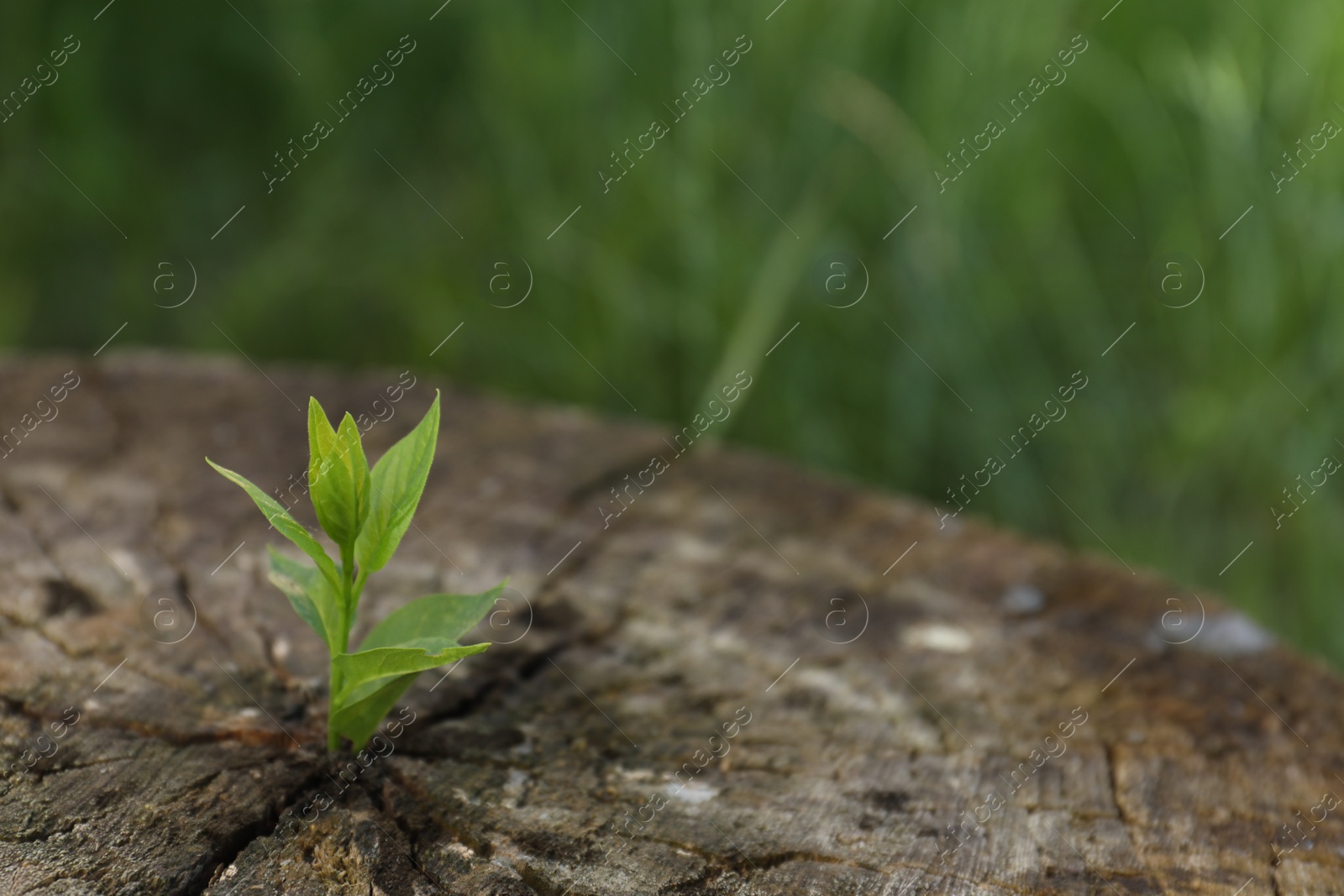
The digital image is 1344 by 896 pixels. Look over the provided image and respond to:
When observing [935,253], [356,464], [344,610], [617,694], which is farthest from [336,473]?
[935,253]

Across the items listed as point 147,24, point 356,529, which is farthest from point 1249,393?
point 147,24

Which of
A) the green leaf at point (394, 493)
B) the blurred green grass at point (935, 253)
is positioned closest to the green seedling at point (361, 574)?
→ the green leaf at point (394, 493)

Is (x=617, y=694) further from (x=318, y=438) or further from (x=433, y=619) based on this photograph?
(x=318, y=438)

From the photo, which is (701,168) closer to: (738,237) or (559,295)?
(738,237)

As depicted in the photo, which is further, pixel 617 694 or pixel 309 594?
pixel 617 694

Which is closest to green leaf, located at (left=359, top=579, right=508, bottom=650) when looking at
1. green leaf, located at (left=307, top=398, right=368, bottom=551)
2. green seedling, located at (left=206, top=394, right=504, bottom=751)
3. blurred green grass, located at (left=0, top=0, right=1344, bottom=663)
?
green seedling, located at (left=206, top=394, right=504, bottom=751)

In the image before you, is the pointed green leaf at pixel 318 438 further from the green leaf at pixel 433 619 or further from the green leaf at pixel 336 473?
the green leaf at pixel 433 619
